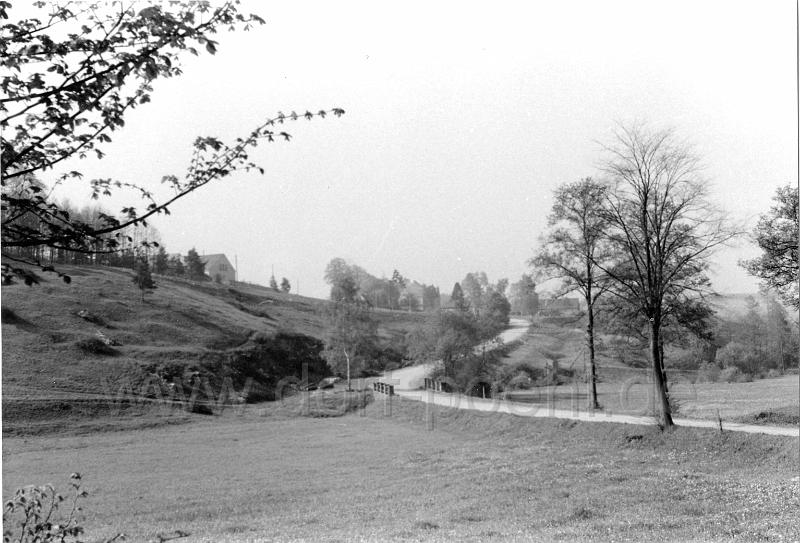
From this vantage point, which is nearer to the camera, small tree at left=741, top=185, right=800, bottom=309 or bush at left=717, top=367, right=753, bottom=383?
small tree at left=741, top=185, right=800, bottom=309

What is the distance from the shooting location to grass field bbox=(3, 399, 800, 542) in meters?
8.85

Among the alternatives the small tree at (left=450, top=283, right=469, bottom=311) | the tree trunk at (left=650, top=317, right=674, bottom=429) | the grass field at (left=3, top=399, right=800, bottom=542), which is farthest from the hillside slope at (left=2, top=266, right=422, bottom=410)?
the tree trunk at (left=650, top=317, right=674, bottom=429)

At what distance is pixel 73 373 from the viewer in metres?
15.1

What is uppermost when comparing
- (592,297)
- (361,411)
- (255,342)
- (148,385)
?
(592,297)

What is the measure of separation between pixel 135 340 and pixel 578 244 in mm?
12985

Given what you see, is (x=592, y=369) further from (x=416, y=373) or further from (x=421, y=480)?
(x=421, y=480)

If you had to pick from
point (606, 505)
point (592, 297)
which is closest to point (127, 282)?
point (606, 505)

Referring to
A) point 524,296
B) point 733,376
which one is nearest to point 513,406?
point 524,296

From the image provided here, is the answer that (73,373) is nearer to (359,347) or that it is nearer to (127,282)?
(127,282)

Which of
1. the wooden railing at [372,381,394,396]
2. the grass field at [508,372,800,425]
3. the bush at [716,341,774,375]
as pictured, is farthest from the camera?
the wooden railing at [372,381,394,396]

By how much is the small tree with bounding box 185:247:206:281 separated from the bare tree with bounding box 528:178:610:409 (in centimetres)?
1018

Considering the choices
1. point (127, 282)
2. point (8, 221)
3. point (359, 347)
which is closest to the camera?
point (8, 221)

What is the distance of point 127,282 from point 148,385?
7327 millimetres

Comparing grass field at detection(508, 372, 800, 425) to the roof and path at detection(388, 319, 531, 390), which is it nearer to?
path at detection(388, 319, 531, 390)
